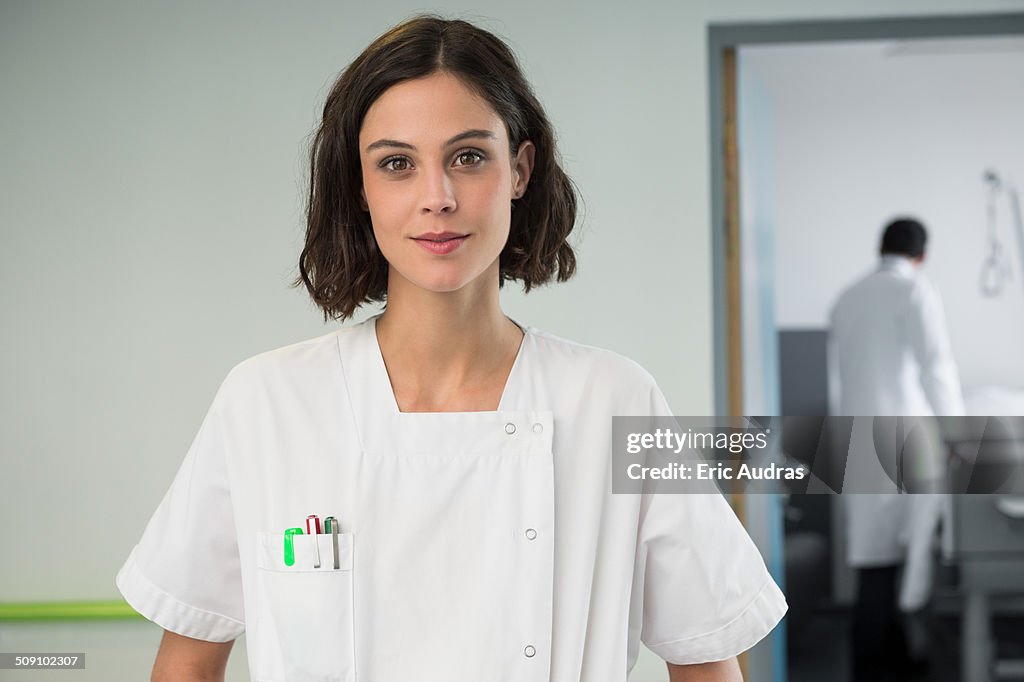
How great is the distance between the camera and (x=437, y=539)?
3.42 feet

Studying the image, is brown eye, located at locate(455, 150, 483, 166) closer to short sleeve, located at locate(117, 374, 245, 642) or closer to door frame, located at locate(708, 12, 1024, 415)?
short sleeve, located at locate(117, 374, 245, 642)

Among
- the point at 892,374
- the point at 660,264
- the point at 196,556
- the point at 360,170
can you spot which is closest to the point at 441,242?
the point at 360,170

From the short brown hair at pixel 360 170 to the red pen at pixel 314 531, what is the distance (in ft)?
0.81

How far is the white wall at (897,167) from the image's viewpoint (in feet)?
8.29

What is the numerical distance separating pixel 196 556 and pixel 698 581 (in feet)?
1.75

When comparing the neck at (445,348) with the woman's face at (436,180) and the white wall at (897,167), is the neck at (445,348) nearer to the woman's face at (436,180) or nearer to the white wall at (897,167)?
the woman's face at (436,180)

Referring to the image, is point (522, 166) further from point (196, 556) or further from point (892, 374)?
point (892, 374)

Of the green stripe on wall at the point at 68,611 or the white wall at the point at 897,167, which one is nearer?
the green stripe on wall at the point at 68,611

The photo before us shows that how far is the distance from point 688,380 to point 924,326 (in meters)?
0.71

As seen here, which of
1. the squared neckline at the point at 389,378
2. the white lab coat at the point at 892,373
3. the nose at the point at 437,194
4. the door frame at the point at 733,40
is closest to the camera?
the nose at the point at 437,194

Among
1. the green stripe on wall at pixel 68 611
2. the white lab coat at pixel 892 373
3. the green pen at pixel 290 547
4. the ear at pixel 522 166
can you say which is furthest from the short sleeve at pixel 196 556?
the white lab coat at pixel 892 373

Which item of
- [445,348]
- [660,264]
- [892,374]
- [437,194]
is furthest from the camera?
[892,374]

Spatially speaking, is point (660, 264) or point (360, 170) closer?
point (360, 170)

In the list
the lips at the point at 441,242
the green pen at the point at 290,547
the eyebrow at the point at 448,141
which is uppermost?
the eyebrow at the point at 448,141
